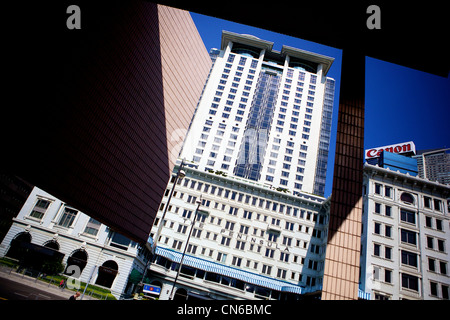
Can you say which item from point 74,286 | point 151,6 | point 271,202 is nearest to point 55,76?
point 151,6

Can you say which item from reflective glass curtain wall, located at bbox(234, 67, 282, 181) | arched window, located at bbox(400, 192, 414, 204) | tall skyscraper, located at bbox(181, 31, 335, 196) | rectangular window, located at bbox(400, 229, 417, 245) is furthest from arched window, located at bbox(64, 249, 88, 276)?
arched window, located at bbox(400, 192, 414, 204)

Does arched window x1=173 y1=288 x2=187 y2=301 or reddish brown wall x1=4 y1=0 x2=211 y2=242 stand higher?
reddish brown wall x1=4 y1=0 x2=211 y2=242

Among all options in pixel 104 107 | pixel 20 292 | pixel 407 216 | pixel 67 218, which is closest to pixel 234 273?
pixel 67 218

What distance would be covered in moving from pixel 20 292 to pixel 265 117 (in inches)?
2705

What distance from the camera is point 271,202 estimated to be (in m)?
47.8

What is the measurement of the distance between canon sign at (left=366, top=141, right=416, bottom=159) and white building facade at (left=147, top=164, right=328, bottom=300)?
46.8 feet

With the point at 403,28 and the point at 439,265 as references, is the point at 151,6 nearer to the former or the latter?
the point at 403,28

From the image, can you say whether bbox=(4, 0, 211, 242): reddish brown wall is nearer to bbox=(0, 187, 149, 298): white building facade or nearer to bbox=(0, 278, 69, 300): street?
bbox=(0, 278, 69, 300): street

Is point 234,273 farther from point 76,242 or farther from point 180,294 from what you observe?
point 76,242

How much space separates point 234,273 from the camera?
39938 millimetres

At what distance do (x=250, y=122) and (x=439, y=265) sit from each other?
5308 centimetres

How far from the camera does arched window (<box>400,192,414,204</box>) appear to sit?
4050 cm

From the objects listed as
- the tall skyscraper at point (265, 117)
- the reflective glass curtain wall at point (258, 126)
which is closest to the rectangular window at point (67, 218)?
the tall skyscraper at point (265, 117)

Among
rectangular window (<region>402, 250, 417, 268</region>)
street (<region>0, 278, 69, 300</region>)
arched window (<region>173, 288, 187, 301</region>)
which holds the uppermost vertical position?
rectangular window (<region>402, 250, 417, 268</region>)
